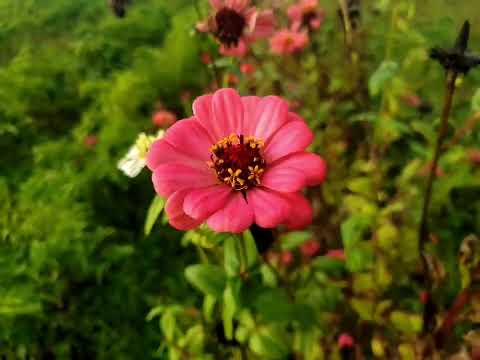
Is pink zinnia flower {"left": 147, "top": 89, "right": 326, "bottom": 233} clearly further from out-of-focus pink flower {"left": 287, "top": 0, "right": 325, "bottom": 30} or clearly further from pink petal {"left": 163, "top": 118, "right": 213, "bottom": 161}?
out-of-focus pink flower {"left": 287, "top": 0, "right": 325, "bottom": 30}

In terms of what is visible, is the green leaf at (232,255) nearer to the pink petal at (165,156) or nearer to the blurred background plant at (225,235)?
the blurred background plant at (225,235)

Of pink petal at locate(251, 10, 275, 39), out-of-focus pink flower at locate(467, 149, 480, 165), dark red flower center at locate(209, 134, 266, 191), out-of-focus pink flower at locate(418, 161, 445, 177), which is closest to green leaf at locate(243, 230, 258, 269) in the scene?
dark red flower center at locate(209, 134, 266, 191)

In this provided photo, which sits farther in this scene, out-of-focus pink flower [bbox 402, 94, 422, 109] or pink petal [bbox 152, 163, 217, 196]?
out-of-focus pink flower [bbox 402, 94, 422, 109]

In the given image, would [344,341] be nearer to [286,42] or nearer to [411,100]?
[411,100]

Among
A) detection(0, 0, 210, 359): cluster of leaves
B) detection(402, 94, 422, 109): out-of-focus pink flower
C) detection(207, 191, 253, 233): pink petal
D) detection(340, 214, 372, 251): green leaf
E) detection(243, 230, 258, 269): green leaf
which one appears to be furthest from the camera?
detection(402, 94, 422, 109): out-of-focus pink flower

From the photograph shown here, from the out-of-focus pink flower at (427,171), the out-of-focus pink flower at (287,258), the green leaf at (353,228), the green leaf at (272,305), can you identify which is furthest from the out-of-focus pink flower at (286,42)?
the green leaf at (272,305)

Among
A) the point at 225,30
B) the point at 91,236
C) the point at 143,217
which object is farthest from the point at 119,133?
the point at 225,30

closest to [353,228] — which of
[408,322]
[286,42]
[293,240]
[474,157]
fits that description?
[293,240]
